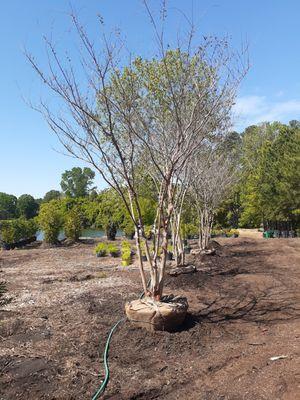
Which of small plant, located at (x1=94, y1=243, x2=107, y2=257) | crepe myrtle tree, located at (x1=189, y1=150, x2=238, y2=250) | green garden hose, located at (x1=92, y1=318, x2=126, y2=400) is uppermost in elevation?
crepe myrtle tree, located at (x1=189, y1=150, x2=238, y2=250)

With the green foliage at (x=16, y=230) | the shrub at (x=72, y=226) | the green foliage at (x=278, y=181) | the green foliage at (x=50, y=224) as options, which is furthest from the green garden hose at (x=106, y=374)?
the green foliage at (x=278, y=181)

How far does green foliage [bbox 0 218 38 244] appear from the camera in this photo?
17.1m

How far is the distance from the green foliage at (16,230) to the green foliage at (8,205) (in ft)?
69.5

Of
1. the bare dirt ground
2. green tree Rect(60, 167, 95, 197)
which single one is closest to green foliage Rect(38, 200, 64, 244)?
the bare dirt ground

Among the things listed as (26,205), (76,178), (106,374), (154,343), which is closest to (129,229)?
(154,343)

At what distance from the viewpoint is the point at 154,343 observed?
4363 millimetres

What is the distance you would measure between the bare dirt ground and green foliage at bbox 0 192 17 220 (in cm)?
3512

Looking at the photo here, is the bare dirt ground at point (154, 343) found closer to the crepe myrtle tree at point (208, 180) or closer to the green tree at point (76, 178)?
the crepe myrtle tree at point (208, 180)

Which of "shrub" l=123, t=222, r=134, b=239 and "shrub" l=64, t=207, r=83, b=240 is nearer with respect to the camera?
"shrub" l=64, t=207, r=83, b=240

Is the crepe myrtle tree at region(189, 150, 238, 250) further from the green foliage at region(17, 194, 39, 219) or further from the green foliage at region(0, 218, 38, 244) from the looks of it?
the green foliage at region(17, 194, 39, 219)

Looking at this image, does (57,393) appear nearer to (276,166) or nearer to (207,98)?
(207,98)

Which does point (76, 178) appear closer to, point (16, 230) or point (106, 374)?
point (16, 230)

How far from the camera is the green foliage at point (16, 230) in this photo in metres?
17.1

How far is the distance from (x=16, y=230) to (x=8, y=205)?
2572cm
